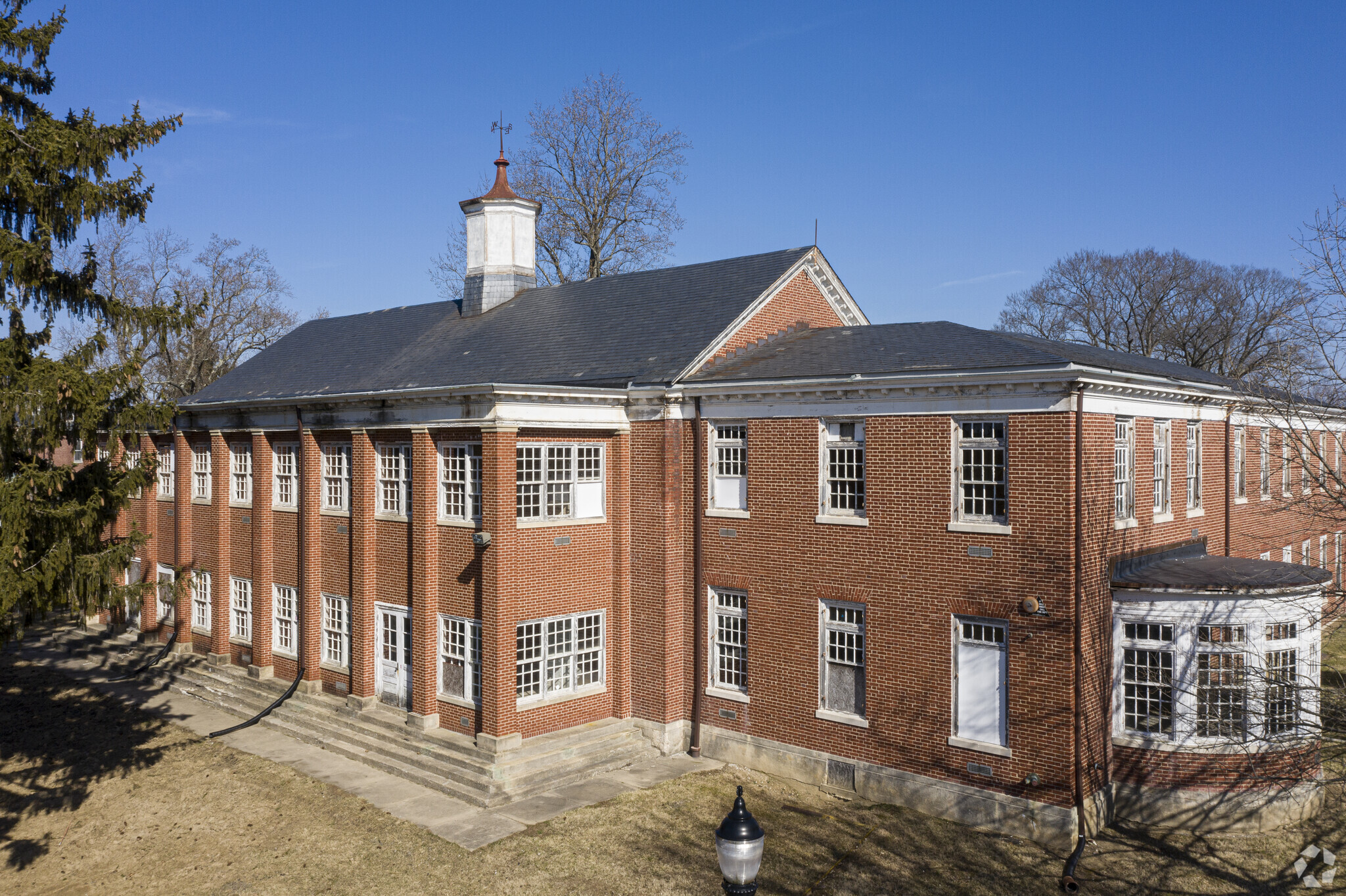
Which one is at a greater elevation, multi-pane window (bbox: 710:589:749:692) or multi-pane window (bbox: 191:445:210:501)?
multi-pane window (bbox: 191:445:210:501)

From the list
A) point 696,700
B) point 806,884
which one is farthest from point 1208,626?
point 696,700

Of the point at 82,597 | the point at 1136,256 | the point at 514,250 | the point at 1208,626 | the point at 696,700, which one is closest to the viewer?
the point at 82,597

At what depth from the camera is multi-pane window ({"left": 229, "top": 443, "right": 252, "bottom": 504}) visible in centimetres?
2650

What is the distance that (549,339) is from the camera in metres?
24.7

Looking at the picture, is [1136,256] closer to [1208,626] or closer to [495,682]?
[1208,626]

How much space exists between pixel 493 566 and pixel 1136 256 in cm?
5326

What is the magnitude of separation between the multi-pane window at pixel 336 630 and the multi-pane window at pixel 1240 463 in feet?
70.1

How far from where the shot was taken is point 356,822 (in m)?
16.6

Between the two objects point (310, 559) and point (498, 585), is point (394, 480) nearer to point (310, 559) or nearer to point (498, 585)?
point (310, 559)

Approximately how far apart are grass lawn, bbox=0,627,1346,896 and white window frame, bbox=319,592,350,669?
13.5ft

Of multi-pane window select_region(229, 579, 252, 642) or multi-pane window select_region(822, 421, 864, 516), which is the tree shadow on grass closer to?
multi-pane window select_region(229, 579, 252, 642)

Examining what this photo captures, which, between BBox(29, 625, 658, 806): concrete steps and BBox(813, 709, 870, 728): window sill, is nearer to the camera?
BBox(813, 709, 870, 728): window sill

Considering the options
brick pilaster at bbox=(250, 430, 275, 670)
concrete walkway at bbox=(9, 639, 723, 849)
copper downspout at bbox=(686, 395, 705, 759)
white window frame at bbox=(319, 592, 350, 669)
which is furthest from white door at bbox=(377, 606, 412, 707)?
copper downspout at bbox=(686, 395, 705, 759)

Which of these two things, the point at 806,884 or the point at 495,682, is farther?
the point at 495,682
